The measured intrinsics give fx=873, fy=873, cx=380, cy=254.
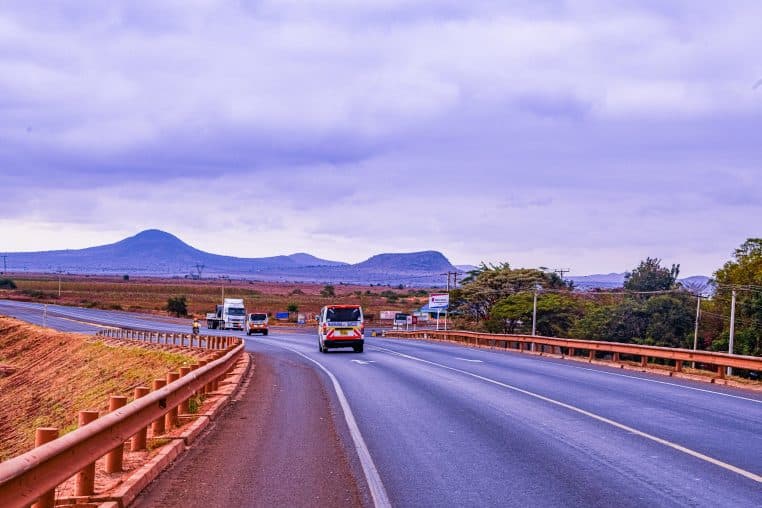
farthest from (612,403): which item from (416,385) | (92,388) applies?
(92,388)

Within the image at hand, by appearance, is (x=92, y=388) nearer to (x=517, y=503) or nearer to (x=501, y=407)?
(x=501, y=407)

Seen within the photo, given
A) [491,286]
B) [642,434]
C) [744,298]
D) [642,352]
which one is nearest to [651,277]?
[491,286]

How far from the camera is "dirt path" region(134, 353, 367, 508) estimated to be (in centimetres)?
838

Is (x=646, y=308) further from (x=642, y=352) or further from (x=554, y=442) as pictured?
(x=554, y=442)

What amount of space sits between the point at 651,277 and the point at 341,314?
4585 centimetres

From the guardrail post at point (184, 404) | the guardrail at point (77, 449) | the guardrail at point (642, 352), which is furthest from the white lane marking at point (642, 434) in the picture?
the guardrail post at point (184, 404)

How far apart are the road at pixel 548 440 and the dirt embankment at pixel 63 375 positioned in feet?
33.3

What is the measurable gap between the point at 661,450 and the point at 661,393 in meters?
8.51

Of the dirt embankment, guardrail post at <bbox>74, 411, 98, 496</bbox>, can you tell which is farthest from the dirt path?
the dirt embankment

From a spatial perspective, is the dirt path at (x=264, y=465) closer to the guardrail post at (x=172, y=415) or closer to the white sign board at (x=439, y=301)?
the guardrail post at (x=172, y=415)

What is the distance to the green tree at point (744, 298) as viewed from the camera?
41.0 meters

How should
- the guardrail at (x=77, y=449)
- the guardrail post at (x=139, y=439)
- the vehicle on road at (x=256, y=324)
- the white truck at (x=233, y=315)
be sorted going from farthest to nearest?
the white truck at (x=233, y=315)
the vehicle on road at (x=256, y=324)
the guardrail post at (x=139, y=439)
the guardrail at (x=77, y=449)

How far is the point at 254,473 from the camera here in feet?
31.5

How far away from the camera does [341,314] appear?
126ft
